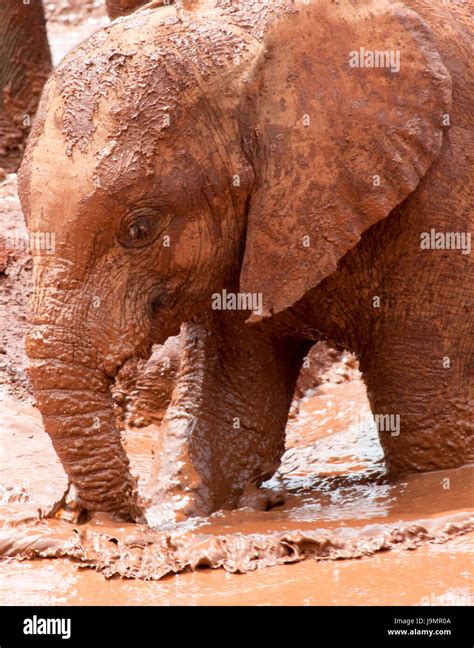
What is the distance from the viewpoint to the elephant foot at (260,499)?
19.4 feet

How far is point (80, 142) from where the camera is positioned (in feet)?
16.6

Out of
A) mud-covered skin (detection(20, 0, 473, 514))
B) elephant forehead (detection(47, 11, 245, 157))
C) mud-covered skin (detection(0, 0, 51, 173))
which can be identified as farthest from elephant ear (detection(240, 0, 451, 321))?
mud-covered skin (detection(0, 0, 51, 173))

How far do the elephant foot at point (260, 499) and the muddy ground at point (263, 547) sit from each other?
4 centimetres

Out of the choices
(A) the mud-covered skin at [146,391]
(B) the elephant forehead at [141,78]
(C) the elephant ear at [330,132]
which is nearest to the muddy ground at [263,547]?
(C) the elephant ear at [330,132]

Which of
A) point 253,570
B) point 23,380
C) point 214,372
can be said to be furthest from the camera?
point 23,380

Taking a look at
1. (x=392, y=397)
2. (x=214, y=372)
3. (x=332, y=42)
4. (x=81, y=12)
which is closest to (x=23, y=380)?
(x=214, y=372)

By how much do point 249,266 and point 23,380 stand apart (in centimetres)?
230

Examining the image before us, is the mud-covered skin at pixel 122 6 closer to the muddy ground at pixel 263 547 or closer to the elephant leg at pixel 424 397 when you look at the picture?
the muddy ground at pixel 263 547

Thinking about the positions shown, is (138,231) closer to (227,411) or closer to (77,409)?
(77,409)

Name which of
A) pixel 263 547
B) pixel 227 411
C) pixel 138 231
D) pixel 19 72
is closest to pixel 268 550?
pixel 263 547

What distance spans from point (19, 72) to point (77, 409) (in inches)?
219

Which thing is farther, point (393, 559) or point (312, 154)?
point (312, 154)

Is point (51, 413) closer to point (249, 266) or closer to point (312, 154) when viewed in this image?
point (249, 266)

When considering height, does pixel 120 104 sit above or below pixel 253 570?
above
